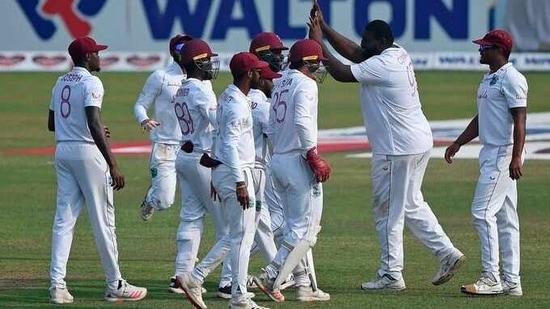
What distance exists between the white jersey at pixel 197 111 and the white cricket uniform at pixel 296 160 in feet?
1.91

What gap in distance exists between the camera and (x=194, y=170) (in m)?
12.0

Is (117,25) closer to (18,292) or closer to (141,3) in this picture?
(141,3)

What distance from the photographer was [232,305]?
36.0 feet

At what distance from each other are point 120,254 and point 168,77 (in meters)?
1.91

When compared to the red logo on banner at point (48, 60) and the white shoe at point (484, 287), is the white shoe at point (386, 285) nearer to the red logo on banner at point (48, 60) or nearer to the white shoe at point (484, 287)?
the white shoe at point (484, 287)

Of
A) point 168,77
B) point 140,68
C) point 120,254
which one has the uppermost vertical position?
point 168,77

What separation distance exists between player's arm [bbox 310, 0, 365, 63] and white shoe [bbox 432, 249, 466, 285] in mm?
2020

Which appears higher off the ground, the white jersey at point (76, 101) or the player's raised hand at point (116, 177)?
the white jersey at point (76, 101)

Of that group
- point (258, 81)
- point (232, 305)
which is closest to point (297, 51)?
point (258, 81)

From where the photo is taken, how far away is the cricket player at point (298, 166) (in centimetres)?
1163

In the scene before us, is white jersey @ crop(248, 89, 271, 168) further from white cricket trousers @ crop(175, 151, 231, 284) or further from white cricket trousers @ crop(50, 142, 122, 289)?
white cricket trousers @ crop(50, 142, 122, 289)

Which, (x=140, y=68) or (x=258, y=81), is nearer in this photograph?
(x=258, y=81)

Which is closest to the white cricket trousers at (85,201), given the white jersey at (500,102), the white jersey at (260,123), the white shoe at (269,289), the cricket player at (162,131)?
the white shoe at (269,289)

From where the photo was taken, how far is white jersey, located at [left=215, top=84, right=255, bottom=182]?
35.8ft
